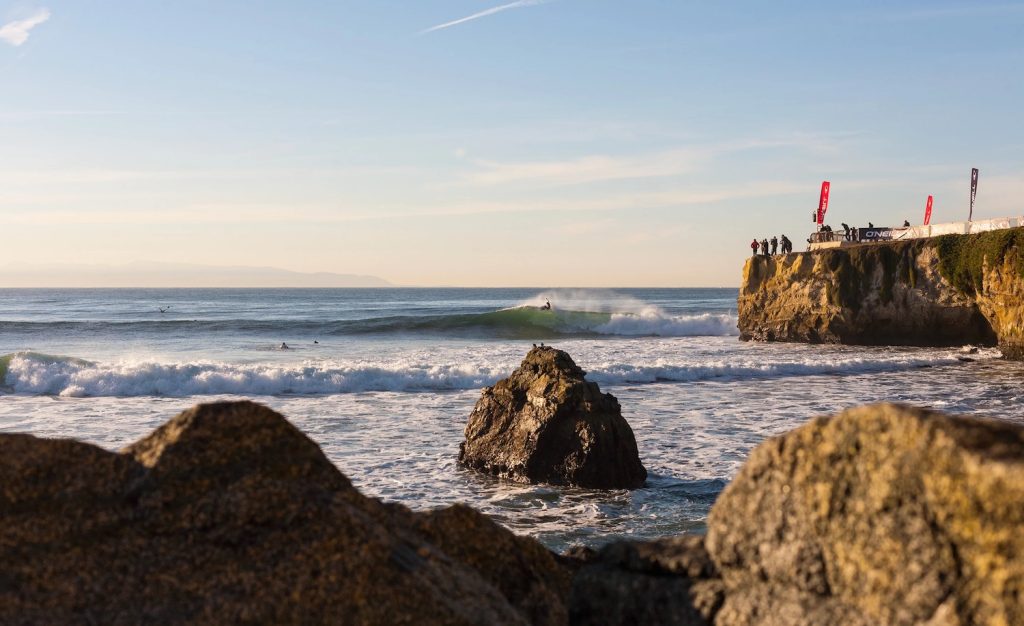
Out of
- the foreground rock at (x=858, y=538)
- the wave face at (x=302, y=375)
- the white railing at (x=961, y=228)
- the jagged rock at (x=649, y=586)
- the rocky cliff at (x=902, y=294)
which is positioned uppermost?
the white railing at (x=961, y=228)

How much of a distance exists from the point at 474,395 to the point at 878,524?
1838cm

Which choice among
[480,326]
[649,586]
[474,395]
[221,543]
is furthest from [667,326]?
[221,543]

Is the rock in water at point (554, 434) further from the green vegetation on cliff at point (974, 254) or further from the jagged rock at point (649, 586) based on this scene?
the green vegetation on cliff at point (974, 254)

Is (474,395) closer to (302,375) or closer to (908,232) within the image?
(302,375)

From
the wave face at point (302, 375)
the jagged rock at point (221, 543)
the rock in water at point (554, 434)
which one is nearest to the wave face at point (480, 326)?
the wave face at point (302, 375)

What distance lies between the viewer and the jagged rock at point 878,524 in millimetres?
2656

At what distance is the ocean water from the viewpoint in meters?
10.9

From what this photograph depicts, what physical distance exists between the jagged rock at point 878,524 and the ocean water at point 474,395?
5460 millimetres

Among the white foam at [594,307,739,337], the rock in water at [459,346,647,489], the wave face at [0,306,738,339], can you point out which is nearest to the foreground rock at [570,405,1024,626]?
the rock in water at [459,346,647,489]

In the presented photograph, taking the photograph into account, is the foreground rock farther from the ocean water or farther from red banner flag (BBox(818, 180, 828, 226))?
red banner flag (BBox(818, 180, 828, 226))

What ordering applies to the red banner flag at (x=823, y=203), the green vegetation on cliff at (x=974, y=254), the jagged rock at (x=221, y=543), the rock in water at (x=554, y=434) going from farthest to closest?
the red banner flag at (x=823, y=203), the green vegetation on cliff at (x=974, y=254), the rock in water at (x=554, y=434), the jagged rock at (x=221, y=543)

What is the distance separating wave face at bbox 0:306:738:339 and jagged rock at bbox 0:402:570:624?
4407 cm

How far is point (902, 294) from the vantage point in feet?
117

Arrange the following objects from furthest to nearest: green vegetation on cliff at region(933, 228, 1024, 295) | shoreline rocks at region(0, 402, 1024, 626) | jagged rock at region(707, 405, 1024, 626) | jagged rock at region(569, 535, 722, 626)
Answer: green vegetation on cliff at region(933, 228, 1024, 295), jagged rock at region(569, 535, 722, 626), shoreline rocks at region(0, 402, 1024, 626), jagged rock at region(707, 405, 1024, 626)
